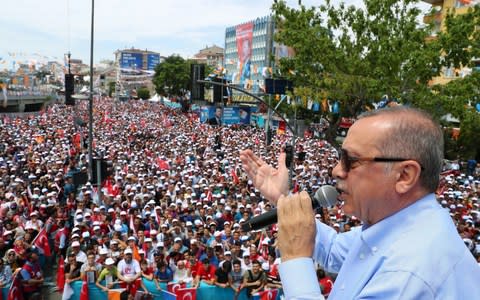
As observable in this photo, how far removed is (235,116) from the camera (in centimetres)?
3762

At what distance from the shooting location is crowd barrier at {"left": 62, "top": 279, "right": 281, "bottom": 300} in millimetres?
6957

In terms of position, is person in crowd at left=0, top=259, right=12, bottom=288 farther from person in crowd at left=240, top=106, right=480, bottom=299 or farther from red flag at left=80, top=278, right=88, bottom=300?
person in crowd at left=240, top=106, right=480, bottom=299

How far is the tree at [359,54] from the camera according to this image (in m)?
15.3

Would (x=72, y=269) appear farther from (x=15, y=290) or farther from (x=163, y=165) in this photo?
(x=163, y=165)

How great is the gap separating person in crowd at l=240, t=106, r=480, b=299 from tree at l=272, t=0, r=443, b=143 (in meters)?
14.4

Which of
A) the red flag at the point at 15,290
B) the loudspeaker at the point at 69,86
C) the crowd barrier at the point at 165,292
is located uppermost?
the loudspeaker at the point at 69,86

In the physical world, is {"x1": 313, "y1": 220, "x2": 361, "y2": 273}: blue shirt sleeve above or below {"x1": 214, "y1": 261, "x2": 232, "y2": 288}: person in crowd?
above

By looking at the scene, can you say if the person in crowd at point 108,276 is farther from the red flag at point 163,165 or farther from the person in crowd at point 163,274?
the red flag at point 163,165

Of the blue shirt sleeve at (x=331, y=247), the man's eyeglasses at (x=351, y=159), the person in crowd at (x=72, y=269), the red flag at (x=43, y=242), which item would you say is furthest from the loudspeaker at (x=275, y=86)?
the man's eyeglasses at (x=351, y=159)

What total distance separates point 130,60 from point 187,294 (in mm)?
182039

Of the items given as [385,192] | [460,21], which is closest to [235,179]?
[460,21]

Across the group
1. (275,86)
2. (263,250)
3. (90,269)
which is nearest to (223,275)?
(263,250)

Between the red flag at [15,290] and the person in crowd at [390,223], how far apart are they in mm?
6612

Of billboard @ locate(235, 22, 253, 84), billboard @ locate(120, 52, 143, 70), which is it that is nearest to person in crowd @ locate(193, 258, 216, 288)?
billboard @ locate(235, 22, 253, 84)
